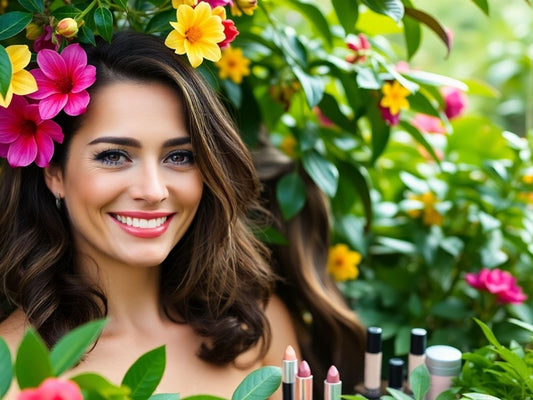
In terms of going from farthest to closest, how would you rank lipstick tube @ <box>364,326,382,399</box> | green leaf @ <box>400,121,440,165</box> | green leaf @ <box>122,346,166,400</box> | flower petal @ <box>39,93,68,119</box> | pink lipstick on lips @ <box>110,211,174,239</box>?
green leaf @ <box>400,121,440,165</box> → lipstick tube @ <box>364,326,382,399</box> → pink lipstick on lips @ <box>110,211,174,239</box> → flower petal @ <box>39,93,68,119</box> → green leaf @ <box>122,346,166,400</box>

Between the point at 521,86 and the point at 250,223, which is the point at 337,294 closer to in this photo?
the point at 250,223

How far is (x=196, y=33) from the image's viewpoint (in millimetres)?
1332

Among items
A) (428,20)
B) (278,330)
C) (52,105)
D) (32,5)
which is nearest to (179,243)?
(278,330)

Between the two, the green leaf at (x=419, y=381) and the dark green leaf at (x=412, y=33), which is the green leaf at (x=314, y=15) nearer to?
the dark green leaf at (x=412, y=33)

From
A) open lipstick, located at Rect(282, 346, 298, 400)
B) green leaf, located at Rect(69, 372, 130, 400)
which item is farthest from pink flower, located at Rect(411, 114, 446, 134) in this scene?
green leaf, located at Rect(69, 372, 130, 400)

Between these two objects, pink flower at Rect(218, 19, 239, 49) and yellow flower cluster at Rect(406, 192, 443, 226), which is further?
yellow flower cluster at Rect(406, 192, 443, 226)

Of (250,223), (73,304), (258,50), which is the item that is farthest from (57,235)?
(258,50)

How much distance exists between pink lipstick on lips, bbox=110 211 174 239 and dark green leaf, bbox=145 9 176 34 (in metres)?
0.31

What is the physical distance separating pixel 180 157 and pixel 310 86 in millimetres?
335

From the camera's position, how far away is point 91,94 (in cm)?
138

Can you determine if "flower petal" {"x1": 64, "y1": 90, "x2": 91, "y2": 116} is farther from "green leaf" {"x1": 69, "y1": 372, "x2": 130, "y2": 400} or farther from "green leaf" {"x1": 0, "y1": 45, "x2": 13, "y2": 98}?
"green leaf" {"x1": 69, "y1": 372, "x2": 130, "y2": 400}

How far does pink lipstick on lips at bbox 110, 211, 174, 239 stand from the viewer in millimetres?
1402

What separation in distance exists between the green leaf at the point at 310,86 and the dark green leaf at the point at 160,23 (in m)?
0.31

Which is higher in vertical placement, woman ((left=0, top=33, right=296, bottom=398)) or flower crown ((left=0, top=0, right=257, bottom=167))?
flower crown ((left=0, top=0, right=257, bottom=167))
